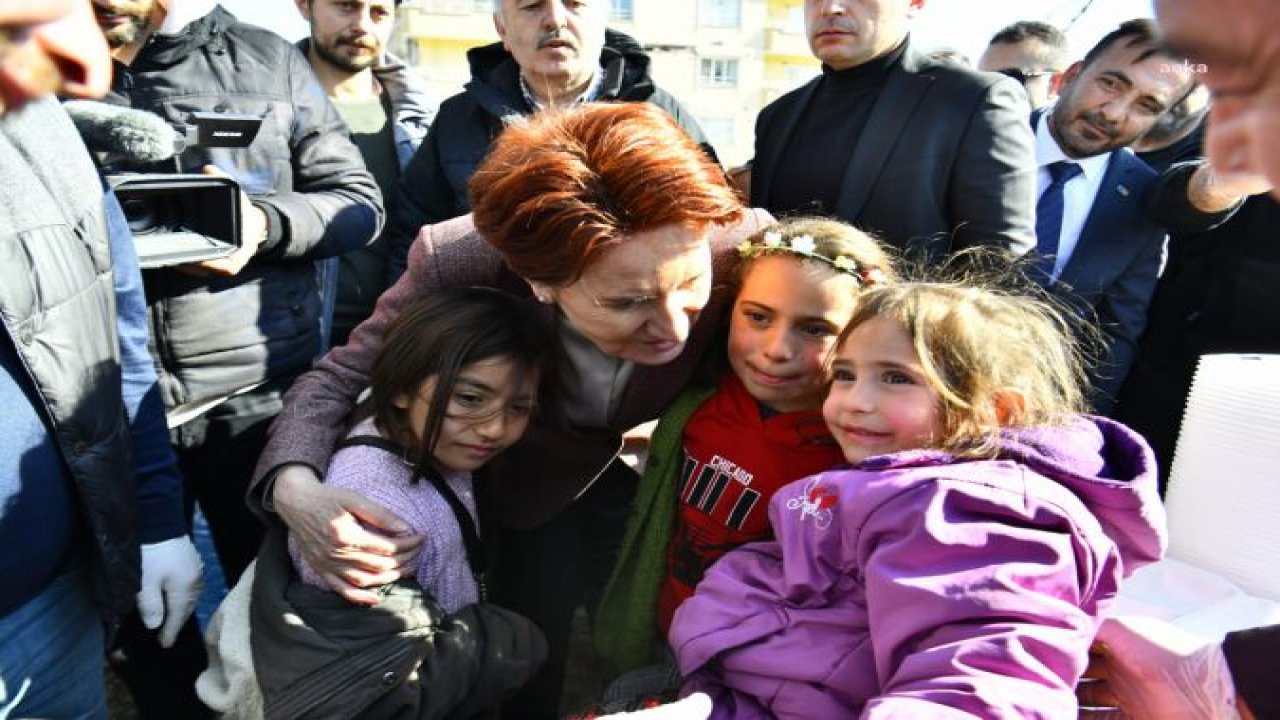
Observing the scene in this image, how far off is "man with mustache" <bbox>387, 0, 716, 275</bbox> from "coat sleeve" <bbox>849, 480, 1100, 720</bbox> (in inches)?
68.5

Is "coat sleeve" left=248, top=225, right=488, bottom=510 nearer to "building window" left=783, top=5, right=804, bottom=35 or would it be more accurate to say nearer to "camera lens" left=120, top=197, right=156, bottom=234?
"camera lens" left=120, top=197, right=156, bottom=234

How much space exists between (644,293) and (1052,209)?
1931 millimetres

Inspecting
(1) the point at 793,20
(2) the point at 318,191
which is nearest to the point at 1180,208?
(2) the point at 318,191

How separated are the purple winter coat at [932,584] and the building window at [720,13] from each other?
94.3 ft

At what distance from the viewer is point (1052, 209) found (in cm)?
269

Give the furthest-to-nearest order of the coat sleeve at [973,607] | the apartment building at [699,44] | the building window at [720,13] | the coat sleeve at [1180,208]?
the building window at [720,13] → the apartment building at [699,44] → the coat sleeve at [1180,208] → the coat sleeve at [973,607]

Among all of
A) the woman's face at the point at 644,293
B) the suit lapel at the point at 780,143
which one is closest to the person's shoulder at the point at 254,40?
the woman's face at the point at 644,293

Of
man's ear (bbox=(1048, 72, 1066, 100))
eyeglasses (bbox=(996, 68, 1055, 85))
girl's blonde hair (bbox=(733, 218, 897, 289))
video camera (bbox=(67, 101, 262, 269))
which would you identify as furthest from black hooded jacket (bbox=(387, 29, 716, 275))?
man's ear (bbox=(1048, 72, 1066, 100))

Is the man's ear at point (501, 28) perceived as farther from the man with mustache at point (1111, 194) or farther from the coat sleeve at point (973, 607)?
the coat sleeve at point (973, 607)

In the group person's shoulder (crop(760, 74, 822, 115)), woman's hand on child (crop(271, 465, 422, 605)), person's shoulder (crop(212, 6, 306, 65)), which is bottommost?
woman's hand on child (crop(271, 465, 422, 605))

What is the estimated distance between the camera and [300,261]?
88.2 inches

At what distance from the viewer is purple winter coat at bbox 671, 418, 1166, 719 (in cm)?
101

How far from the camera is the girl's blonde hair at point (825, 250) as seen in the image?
1536mm

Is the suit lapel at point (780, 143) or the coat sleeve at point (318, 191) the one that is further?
the suit lapel at point (780, 143)
